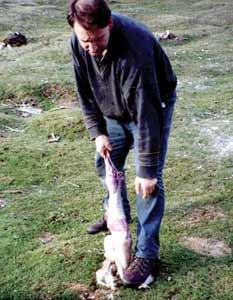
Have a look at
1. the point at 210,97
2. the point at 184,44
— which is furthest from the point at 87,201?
the point at 184,44

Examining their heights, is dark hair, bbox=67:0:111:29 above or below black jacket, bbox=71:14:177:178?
above

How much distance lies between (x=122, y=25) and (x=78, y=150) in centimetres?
344

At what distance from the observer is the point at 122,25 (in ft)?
9.99

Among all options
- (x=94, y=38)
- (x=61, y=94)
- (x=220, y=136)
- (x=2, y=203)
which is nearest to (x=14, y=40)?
(x=61, y=94)

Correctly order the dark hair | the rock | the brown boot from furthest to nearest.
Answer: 1. the rock
2. the brown boot
3. the dark hair

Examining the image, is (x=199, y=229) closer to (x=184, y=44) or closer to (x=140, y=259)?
(x=140, y=259)

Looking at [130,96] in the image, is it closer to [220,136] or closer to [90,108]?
[90,108]

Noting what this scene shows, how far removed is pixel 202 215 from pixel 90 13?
2.33 meters

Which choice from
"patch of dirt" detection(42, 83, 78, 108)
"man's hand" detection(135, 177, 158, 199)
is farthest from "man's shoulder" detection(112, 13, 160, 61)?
"patch of dirt" detection(42, 83, 78, 108)

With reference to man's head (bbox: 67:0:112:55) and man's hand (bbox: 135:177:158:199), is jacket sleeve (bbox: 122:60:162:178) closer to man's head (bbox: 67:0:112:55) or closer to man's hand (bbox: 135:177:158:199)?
man's hand (bbox: 135:177:158:199)

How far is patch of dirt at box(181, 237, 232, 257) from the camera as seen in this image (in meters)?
4.09

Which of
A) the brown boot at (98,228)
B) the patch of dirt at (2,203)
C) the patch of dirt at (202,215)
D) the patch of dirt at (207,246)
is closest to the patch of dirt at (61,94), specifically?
the patch of dirt at (2,203)

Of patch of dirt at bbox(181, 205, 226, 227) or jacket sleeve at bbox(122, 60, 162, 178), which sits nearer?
jacket sleeve at bbox(122, 60, 162, 178)

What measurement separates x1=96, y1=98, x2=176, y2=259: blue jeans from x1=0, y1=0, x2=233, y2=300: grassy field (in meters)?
0.30
